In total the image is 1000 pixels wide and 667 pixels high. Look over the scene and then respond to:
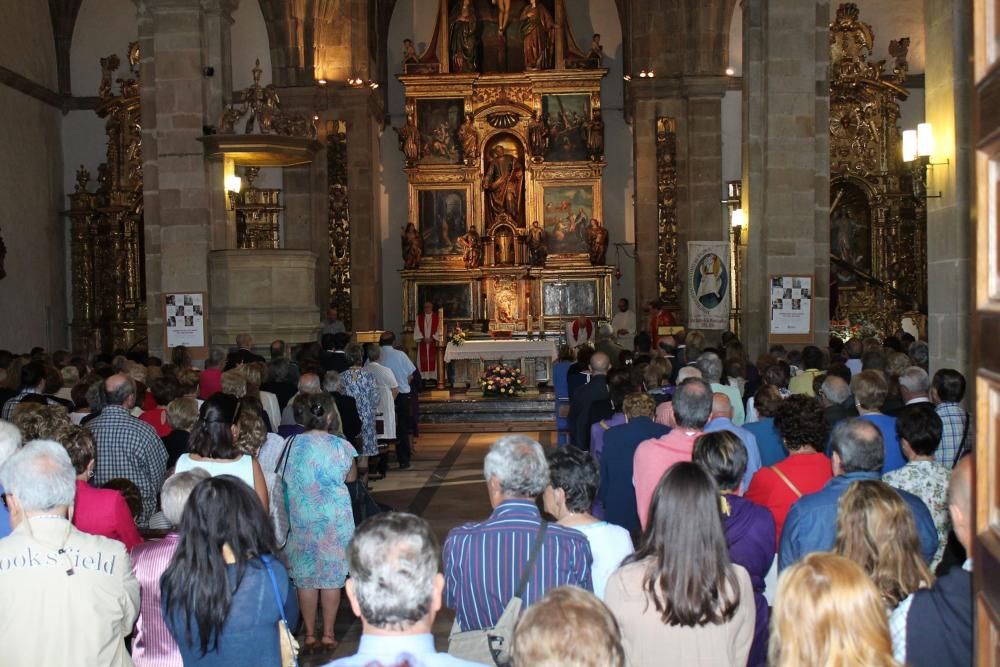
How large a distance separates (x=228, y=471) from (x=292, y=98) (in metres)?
18.9

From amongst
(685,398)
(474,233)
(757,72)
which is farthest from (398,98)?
(685,398)

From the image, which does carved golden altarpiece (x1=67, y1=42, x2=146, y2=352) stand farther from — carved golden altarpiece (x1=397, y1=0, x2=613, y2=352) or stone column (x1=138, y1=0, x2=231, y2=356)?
stone column (x1=138, y1=0, x2=231, y2=356)

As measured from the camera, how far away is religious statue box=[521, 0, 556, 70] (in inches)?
1052

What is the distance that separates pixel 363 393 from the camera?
11547 millimetres

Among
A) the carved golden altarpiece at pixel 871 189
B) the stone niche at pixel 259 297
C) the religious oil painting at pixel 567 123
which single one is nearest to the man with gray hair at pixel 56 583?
the stone niche at pixel 259 297

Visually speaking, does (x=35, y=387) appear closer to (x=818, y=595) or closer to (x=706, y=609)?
(x=706, y=609)

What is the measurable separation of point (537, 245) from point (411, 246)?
2721 mm

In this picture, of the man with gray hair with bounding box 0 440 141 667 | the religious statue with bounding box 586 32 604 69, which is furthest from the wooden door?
the religious statue with bounding box 586 32 604 69

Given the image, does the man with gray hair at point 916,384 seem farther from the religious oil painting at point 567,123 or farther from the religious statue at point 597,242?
the religious oil painting at point 567,123

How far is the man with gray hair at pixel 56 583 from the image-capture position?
4078mm

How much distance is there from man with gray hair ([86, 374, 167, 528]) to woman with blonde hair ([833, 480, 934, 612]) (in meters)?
4.21

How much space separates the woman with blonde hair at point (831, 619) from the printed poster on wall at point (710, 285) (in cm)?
1389

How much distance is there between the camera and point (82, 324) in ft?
81.9

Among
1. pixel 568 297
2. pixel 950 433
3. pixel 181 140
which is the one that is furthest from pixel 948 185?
pixel 568 297
